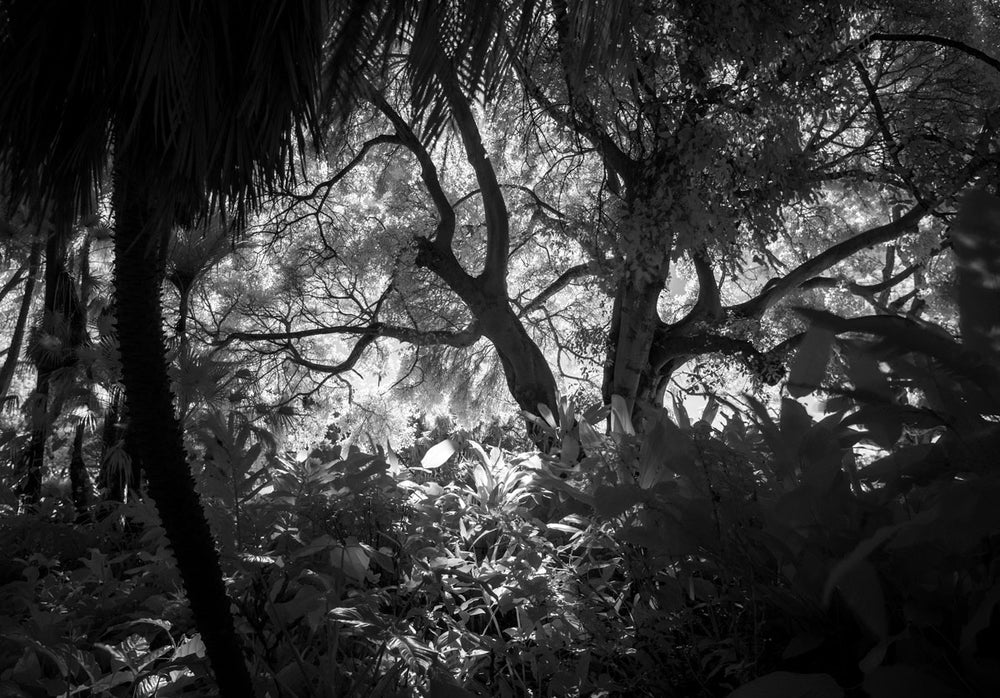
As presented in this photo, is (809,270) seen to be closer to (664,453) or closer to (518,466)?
(518,466)

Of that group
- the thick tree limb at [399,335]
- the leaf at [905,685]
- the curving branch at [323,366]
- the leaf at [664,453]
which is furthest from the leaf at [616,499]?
the curving branch at [323,366]

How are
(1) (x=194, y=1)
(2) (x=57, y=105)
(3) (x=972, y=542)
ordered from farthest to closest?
(2) (x=57, y=105)
(1) (x=194, y=1)
(3) (x=972, y=542)

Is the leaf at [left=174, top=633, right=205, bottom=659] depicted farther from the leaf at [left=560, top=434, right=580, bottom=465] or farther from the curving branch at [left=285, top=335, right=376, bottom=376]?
the curving branch at [left=285, top=335, right=376, bottom=376]

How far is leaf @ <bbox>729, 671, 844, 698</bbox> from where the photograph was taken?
50.5 inches

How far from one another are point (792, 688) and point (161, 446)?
1.48 meters

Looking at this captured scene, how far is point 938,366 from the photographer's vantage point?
125 centimetres

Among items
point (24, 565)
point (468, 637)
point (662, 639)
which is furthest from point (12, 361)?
point (662, 639)

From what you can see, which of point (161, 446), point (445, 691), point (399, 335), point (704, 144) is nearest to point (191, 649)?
point (161, 446)

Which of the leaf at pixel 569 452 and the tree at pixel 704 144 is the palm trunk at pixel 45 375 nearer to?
the tree at pixel 704 144

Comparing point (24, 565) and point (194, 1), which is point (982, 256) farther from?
point (24, 565)

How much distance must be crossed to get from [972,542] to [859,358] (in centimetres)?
53

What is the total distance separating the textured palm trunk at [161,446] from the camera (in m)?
1.84

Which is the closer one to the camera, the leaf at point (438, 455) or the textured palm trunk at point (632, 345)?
the leaf at point (438, 455)

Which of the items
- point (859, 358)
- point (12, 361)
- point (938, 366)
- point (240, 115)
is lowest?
point (938, 366)
